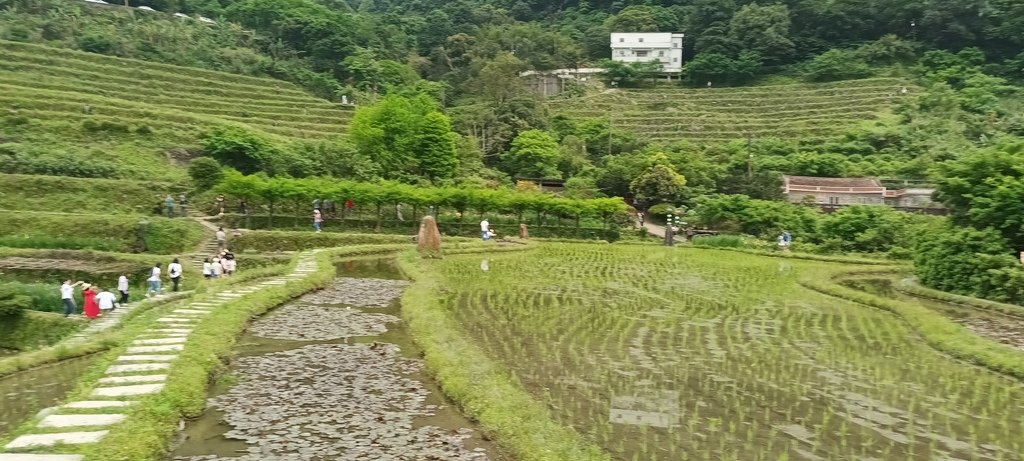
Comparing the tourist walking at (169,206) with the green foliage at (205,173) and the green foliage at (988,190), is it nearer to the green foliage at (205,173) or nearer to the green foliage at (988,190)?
the green foliage at (205,173)

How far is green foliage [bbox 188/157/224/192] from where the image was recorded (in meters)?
32.2

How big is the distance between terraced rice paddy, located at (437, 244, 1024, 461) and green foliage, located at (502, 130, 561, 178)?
30469mm

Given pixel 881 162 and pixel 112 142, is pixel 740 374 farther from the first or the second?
pixel 881 162

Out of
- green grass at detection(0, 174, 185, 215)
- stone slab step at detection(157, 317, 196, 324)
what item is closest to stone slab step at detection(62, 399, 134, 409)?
stone slab step at detection(157, 317, 196, 324)

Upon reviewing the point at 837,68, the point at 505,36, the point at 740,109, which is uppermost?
the point at 505,36

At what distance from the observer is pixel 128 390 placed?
25.9 feet

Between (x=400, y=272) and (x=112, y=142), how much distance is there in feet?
79.3

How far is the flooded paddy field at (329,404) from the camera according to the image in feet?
22.9

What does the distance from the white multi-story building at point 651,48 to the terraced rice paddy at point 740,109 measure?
26.9ft

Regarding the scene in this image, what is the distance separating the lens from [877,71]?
72.9 meters

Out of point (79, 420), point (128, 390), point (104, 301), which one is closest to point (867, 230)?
point (104, 301)

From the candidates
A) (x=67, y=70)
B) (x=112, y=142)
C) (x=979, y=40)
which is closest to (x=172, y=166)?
(x=112, y=142)

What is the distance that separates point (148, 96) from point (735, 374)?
162 feet

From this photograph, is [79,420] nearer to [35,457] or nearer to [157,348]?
[35,457]
